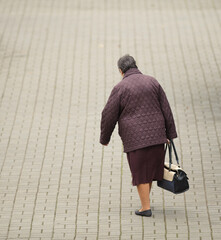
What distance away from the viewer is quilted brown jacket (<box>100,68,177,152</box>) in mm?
7152

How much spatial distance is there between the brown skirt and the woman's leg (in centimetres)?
6

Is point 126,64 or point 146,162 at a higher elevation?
point 126,64

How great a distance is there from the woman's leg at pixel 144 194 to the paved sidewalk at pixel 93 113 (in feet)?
0.50

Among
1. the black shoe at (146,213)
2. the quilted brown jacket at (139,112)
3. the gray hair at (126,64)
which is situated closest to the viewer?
the quilted brown jacket at (139,112)

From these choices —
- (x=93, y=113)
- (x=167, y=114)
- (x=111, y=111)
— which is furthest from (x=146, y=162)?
(x=93, y=113)

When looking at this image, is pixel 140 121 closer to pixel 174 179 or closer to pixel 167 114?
pixel 167 114

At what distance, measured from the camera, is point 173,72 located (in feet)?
38.2

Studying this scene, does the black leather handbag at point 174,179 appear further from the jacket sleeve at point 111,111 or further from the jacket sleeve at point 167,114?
the jacket sleeve at point 111,111

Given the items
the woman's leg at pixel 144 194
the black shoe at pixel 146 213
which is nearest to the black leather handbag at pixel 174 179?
the woman's leg at pixel 144 194

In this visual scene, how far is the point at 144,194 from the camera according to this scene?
24.1 ft

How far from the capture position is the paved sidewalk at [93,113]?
24.5 feet

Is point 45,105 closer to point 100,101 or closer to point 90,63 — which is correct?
point 100,101

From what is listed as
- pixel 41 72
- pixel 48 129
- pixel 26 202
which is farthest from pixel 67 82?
pixel 26 202

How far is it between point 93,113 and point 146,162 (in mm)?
3126
